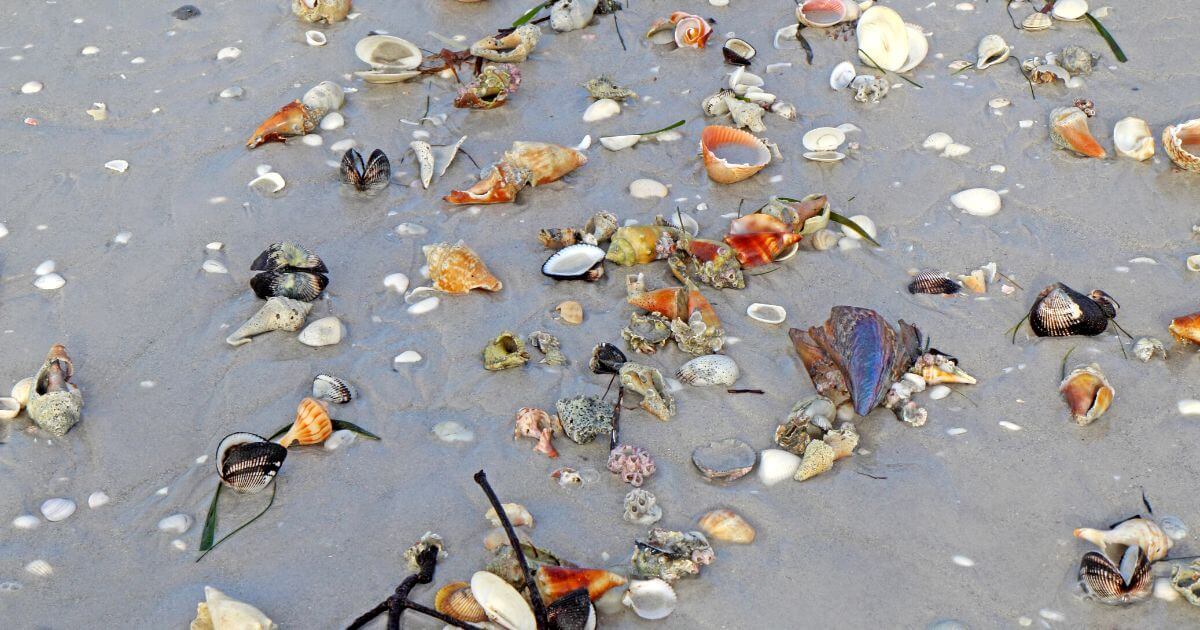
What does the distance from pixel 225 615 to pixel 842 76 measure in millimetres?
4213

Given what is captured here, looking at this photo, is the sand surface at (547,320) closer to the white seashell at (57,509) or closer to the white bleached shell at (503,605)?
the white seashell at (57,509)

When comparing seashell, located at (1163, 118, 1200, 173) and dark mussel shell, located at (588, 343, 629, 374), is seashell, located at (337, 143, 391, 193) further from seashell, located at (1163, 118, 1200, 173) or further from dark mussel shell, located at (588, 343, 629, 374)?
seashell, located at (1163, 118, 1200, 173)

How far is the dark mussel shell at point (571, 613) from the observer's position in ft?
8.44

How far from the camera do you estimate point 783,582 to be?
2760 mm

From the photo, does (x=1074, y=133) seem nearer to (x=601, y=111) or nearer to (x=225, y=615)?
(x=601, y=111)

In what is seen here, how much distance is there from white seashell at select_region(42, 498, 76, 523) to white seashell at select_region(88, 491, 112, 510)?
59 millimetres

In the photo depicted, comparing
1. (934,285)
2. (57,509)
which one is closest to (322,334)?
(57,509)

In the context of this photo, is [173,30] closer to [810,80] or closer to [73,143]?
[73,143]

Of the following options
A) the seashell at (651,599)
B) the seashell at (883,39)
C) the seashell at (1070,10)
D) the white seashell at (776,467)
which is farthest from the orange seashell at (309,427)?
the seashell at (1070,10)

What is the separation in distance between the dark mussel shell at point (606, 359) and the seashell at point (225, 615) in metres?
1.48

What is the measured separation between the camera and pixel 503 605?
256 centimetres

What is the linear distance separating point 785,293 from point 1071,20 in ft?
10.2

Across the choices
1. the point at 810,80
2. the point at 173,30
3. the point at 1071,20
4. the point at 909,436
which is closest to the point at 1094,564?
the point at 909,436

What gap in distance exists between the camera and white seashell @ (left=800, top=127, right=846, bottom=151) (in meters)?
4.62
